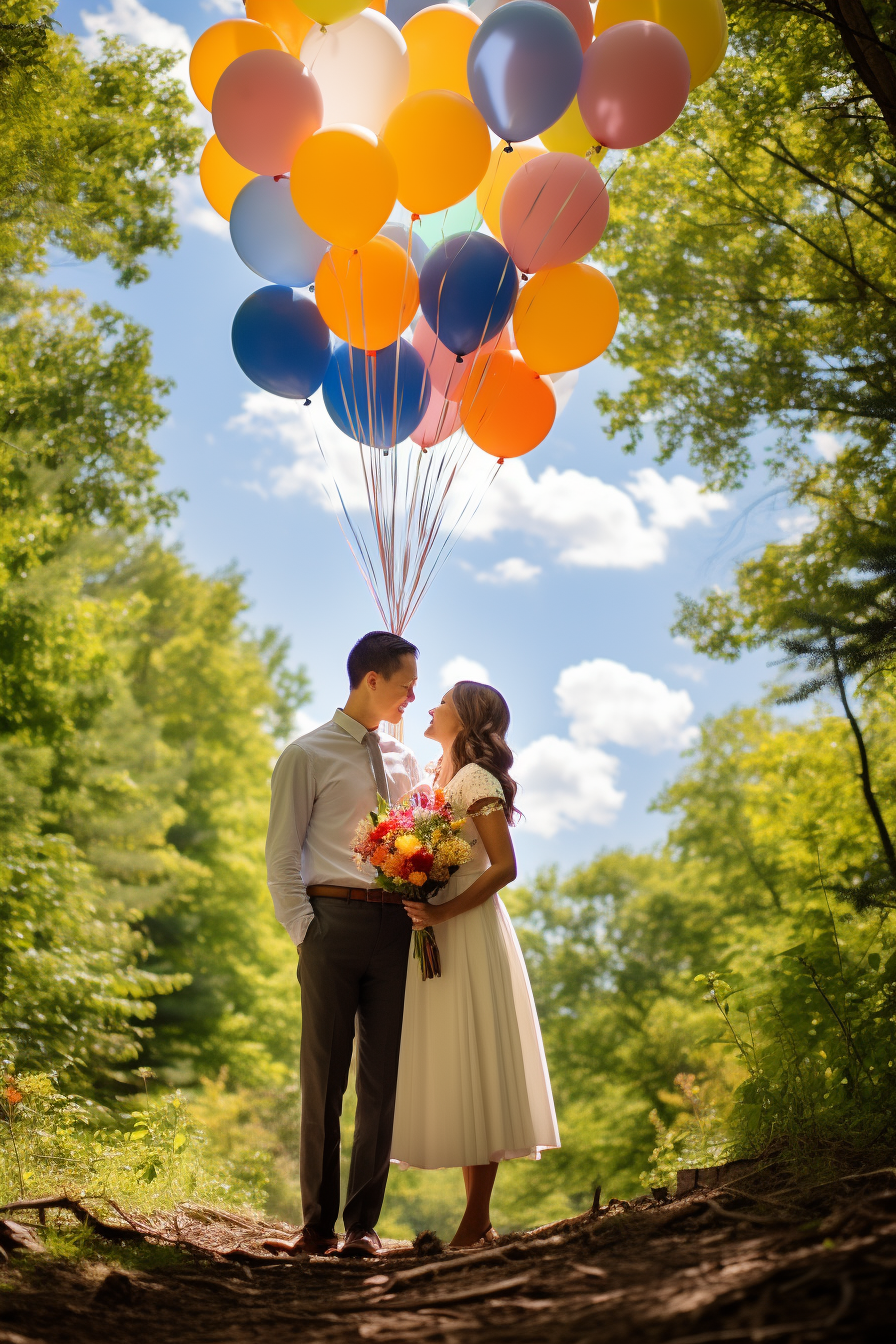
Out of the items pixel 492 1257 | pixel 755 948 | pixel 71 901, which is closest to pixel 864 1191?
pixel 492 1257

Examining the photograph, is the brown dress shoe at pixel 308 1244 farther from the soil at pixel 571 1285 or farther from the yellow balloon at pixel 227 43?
the yellow balloon at pixel 227 43

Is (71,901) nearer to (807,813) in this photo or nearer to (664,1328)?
(807,813)

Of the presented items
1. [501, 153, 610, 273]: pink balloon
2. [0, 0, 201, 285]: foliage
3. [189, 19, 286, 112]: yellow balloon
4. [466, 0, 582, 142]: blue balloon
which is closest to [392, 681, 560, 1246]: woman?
[501, 153, 610, 273]: pink balloon

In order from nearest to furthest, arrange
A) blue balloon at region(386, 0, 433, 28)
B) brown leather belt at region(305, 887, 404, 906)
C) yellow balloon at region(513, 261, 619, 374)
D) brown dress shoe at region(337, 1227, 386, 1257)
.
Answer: brown dress shoe at region(337, 1227, 386, 1257)
brown leather belt at region(305, 887, 404, 906)
yellow balloon at region(513, 261, 619, 374)
blue balloon at region(386, 0, 433, 28)

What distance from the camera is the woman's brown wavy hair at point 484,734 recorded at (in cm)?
389

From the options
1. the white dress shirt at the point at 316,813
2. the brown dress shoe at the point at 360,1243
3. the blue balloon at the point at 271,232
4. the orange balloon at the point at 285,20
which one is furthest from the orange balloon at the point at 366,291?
the brown dress shoe at the point at 360,1243

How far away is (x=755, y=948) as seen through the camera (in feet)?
39.3

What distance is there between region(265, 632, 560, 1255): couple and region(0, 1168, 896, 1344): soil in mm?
374

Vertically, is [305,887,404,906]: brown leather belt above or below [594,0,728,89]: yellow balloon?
below

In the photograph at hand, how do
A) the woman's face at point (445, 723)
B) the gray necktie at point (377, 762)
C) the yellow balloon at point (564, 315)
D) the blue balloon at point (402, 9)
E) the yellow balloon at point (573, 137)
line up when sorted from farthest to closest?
the blue balloon at point (402, 9) → the yellow balloon at point (573, 137) → the yellow balloon at point (564, 315) → the woman's face at point (445, 723) → the gray necktie at point (377, 762)

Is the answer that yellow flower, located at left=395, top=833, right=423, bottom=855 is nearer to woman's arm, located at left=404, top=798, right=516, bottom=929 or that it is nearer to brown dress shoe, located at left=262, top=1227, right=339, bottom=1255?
woman's arm, located at left=404, top=798, right=516, bottom=929

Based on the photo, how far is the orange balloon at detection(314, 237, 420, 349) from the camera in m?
4.14

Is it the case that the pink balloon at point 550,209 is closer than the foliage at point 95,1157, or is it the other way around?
the foliage at point 95,1157

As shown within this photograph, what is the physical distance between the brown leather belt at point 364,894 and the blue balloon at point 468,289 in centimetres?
233
